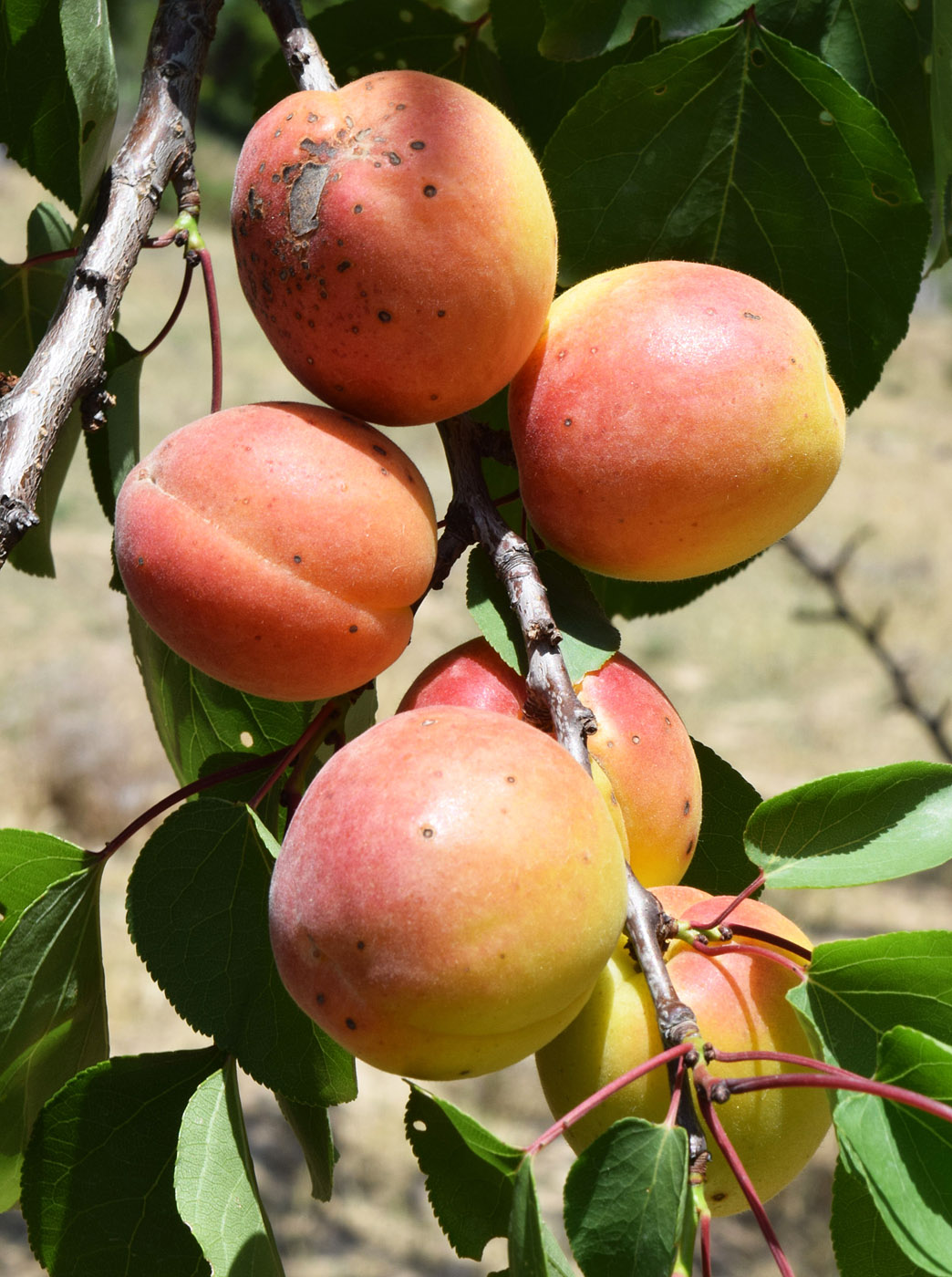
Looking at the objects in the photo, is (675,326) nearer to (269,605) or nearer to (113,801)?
(269,605)

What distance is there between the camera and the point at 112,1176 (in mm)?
791

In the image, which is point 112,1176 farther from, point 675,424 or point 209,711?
point 675,424

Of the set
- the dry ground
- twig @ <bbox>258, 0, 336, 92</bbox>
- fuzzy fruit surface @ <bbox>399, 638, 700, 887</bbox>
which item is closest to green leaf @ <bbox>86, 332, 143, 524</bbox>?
twig @ <bbox>258, 0, 336, 92</bbox>

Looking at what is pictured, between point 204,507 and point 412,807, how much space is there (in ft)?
0.70

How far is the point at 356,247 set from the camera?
0.64 metres

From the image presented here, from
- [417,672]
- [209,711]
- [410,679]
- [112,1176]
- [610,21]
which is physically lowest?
[417,672]

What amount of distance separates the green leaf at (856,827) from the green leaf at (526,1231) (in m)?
0.23

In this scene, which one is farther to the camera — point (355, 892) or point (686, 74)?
point (686, 74)

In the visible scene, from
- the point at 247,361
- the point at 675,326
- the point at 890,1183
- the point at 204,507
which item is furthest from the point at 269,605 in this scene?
the point at 247,361

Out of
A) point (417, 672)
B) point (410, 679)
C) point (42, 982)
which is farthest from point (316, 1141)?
point (417, 672)

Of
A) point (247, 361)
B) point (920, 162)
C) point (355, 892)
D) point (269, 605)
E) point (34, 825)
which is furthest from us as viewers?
point (247, 361)

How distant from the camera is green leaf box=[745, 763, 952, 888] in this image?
0.63m

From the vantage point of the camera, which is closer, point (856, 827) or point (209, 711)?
point (856, 827)

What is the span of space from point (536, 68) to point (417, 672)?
175 inches
